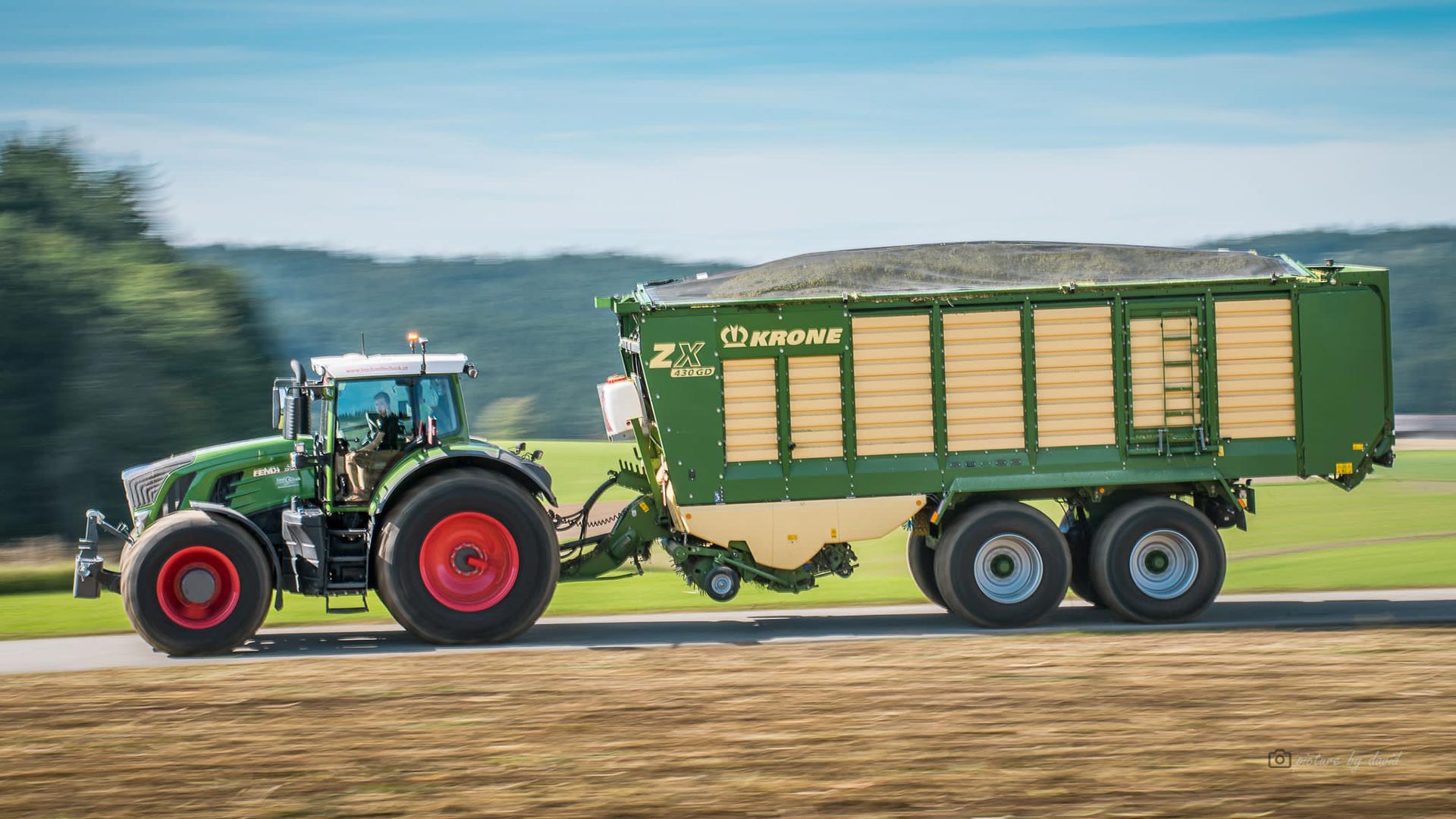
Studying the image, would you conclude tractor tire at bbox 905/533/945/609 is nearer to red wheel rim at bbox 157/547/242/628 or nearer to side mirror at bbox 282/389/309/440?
side mirror at bbox 282/389/309/440

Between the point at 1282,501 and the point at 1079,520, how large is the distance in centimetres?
1315

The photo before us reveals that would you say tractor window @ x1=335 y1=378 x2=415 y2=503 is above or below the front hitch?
above

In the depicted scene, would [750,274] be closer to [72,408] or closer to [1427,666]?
[1427,666]

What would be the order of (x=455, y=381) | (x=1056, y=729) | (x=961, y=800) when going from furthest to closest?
(x=455, y=381)
(x=1056, y=729)
(x=961, y=800)

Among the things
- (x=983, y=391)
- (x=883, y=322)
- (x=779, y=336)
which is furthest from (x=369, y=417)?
(x=983, y=391)

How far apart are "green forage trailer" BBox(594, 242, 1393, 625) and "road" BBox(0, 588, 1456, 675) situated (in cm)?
51

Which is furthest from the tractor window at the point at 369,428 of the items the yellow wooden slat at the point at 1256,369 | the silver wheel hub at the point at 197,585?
the yellow wooden slat at the point at 1256,369

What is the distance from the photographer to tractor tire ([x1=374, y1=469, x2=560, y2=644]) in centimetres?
1222

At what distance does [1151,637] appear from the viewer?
39.8ft

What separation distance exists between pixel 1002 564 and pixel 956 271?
2.90 metres

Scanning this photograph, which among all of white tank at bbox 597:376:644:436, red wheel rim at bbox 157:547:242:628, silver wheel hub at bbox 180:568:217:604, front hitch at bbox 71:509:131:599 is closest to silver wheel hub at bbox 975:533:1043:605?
white tank at bbox 597:376:644:436

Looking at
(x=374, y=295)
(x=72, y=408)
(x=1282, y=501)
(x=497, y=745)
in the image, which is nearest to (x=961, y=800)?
(x=497, y=745)

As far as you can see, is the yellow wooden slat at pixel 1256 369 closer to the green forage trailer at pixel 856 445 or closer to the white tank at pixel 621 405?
the green forage trailer at pixel 856 445

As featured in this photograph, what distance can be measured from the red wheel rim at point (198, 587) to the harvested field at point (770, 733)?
29.3 inches
